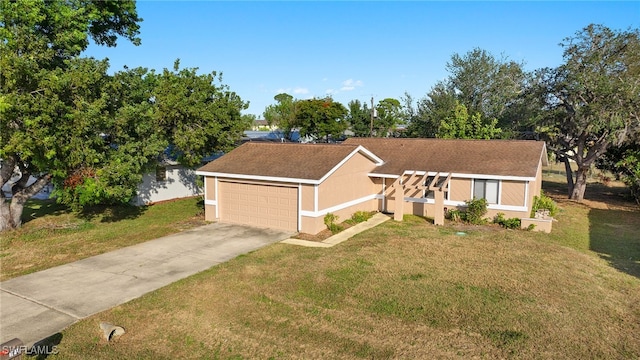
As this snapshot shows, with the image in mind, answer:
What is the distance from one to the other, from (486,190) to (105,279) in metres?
15.5

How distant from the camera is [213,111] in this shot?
22875 mm

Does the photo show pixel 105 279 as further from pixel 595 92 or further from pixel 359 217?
pixel 595 92

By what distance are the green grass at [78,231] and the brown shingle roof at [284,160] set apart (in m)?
3.09

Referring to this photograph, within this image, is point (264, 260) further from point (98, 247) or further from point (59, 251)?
point (59, 251)

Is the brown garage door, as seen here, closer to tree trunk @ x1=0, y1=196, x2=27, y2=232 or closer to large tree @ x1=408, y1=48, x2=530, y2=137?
tree trunk @ x1=0, y1=196, x2=27, y2=232

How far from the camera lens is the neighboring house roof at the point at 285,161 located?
16516mm

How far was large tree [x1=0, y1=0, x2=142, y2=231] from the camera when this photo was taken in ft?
44.5

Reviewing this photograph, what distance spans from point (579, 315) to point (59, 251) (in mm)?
15650

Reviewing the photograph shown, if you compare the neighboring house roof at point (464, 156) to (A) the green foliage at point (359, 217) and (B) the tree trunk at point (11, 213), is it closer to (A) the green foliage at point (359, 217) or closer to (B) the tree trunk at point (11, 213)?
(A) the green foliage at point (359, 217)

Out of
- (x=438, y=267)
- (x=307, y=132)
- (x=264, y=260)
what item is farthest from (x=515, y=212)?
(x=307, y=132)

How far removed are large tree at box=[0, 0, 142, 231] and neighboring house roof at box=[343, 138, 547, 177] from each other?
42.8 ft

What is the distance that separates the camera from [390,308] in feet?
30.6

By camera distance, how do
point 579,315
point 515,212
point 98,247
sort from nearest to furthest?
point 579,315, point 98,247, point 515,212

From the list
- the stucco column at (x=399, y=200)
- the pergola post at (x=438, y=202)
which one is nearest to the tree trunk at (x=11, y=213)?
the stucco column at (x=399, y=200)
